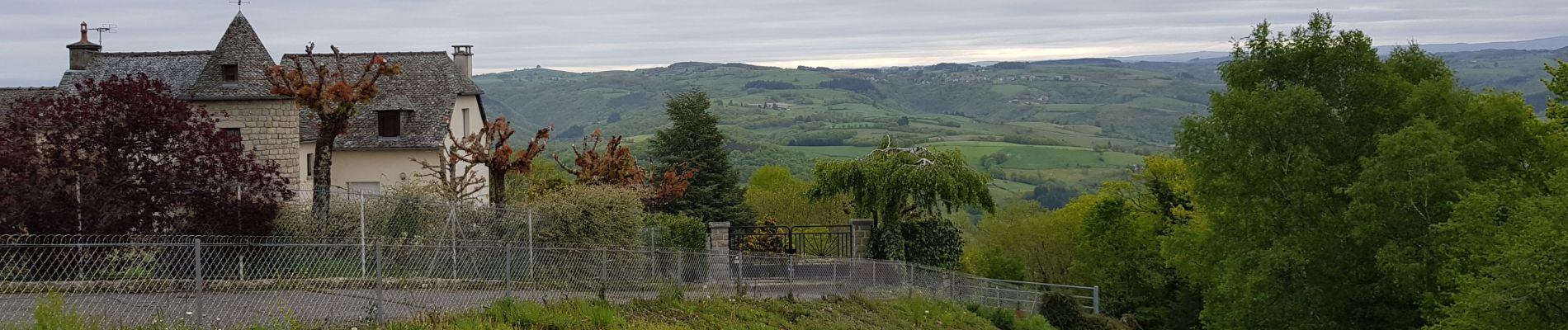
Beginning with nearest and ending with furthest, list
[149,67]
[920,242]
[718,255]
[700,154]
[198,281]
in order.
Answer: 1. [198,281]
2. [718,255]
3. [920,242]
4. [149,67]
5. [700,154]

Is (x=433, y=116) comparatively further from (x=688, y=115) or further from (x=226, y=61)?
(x=688, y=115)

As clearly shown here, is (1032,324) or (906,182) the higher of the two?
(906,182)

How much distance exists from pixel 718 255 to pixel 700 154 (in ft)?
84.5

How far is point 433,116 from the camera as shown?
35.8m

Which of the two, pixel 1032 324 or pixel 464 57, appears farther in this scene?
pixel 464 57

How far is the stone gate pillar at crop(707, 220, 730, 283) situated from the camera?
803 inches

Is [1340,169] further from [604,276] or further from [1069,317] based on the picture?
[604,276]

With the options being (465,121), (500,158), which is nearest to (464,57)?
(465,121)

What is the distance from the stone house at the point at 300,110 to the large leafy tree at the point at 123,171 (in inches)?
362

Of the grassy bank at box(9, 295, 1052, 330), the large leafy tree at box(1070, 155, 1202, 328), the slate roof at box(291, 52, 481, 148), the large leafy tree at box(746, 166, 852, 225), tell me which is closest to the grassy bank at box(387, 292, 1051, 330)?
the grassy bank at box(9, 295, 1052, 330)

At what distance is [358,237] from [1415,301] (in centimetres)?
1806

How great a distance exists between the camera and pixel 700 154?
4603 cm

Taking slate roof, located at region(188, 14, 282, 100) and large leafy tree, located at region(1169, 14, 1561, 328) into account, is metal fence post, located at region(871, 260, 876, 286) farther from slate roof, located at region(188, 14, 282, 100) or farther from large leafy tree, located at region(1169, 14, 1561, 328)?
slate roof, located at region(188, 14, 282, 100)

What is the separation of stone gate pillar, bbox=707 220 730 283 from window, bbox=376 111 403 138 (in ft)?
34.9
